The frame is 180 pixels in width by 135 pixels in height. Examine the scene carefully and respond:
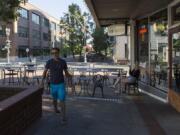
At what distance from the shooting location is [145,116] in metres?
10.9

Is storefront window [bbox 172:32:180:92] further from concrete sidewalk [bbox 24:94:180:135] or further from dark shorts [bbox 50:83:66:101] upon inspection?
dark shorts [bbox 50:83:66:101]

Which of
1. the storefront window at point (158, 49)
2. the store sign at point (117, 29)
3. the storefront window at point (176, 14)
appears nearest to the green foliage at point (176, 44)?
the storefront window at point (176, 14)

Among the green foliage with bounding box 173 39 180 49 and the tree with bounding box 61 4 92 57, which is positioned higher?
the tree with bounding box 61 4 92 57

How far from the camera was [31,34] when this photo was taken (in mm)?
99062

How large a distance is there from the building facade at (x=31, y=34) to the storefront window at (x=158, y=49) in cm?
5585

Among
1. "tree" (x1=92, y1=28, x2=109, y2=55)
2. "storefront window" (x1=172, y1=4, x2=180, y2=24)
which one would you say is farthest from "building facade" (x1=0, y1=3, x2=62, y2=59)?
"storefront window" (x1=172, y1=4, x2=180, y2=24)

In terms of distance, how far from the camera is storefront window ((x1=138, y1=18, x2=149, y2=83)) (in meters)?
19.1

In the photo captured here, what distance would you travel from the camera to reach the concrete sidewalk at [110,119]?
8.80 metres

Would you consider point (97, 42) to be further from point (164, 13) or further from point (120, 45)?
point (164, 13)

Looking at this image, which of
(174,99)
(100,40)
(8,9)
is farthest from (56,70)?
(100,40)

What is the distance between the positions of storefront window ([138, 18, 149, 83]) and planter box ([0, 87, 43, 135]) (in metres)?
9.64

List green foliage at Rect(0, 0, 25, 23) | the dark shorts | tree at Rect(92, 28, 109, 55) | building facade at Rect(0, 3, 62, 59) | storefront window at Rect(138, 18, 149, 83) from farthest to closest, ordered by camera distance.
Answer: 1. building facade at Rect(0, 3, 62, 59)
2. tree at Rect(92, 28, 109, 55)
3. storefront window at Rect(138, 18, 149, 83)
4. the dark shorts
5. green foliage at Rect(0, 0, 25, 23)

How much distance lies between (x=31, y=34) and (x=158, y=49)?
277 ft

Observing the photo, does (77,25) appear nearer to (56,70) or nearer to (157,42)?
(157,42)
